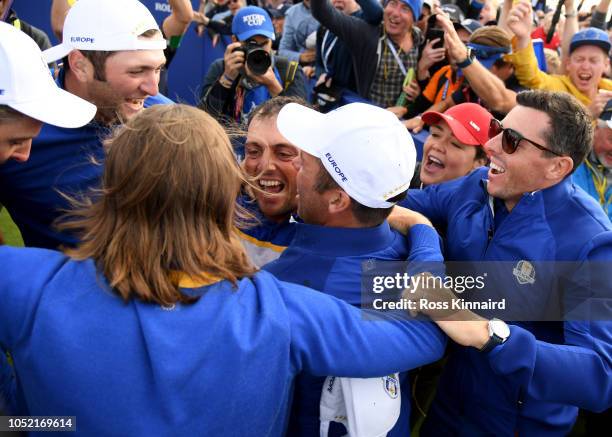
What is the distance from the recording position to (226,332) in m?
1.24

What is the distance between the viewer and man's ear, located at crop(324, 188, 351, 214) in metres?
1.77

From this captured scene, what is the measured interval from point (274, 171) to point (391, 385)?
3.49ft

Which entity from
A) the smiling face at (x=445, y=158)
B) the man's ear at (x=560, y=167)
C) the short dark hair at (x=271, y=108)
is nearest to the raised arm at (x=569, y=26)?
the smiling face at (x=445, y=158)

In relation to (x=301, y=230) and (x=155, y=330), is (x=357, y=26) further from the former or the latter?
(x=155, y=330)

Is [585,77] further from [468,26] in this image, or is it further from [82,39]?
[82,39]

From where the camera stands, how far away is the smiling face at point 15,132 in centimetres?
176

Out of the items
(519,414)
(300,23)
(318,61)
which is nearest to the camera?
(519,414)

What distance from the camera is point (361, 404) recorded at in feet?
4.80

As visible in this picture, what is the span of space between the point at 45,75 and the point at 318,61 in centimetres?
435

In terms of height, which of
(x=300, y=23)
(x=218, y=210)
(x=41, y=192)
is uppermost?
(x=218, y=210)

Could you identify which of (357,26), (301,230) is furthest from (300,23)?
(301,230)

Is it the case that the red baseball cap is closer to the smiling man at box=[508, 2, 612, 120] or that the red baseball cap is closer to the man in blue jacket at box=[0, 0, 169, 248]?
the man in blue jacket at box=[0, 0, 169, 248]

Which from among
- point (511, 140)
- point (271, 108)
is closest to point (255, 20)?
point (271, 108)

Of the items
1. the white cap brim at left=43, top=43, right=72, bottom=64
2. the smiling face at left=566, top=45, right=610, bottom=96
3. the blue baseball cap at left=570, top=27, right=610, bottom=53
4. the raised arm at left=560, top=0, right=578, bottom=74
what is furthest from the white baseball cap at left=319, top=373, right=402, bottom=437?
the raised arm at left=560, top=0, right=578, bottom=74
